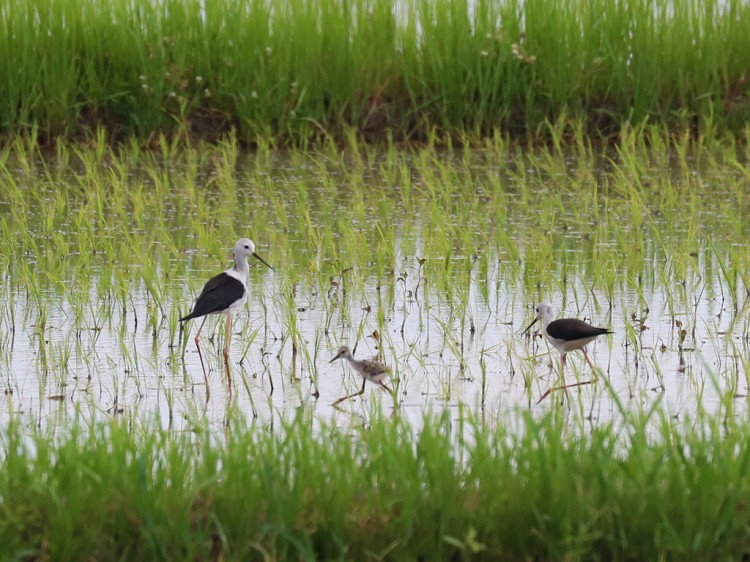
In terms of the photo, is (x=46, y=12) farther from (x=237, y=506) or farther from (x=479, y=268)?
(x=237, y=506)

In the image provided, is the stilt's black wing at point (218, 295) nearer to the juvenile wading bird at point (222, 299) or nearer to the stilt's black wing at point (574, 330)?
the juvenile wading bird at point (222, 299)

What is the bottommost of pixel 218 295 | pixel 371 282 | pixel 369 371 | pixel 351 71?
pixel 371 282

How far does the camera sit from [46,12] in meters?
11.1

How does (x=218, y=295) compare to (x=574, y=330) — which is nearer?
(x=574, y=330)

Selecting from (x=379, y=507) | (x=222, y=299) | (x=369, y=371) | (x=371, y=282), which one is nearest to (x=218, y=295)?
A: (x=222, y=299)

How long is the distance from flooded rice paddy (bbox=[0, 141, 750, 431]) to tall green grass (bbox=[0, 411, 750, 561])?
38 centimetres

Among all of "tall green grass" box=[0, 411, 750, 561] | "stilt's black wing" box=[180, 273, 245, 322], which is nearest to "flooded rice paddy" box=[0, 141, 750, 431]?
"stilt's black wing" box=[180, 273, 245, 322]

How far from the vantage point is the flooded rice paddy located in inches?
215

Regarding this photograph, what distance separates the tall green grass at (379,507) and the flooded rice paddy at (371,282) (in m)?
0.38

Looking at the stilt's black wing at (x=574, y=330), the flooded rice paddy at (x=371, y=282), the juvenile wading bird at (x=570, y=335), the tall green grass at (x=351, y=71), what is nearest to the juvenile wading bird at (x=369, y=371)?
the flooded rice paddy at (x=371, y=282)

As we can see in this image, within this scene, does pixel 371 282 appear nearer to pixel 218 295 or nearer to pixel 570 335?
pixel 218 295

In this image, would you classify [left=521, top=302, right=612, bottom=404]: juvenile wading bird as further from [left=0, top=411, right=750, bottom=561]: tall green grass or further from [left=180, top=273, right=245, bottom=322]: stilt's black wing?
[left=0, top=411, right=750, bottom=561]: tall green grass

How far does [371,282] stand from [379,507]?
3.53 meters

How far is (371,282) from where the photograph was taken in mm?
7203
